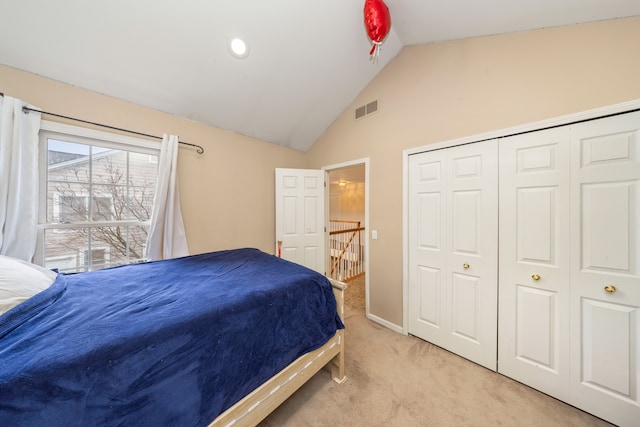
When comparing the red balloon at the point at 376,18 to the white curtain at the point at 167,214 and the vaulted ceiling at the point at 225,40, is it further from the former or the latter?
the white curtain at the point at 167,214

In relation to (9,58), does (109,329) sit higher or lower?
lower

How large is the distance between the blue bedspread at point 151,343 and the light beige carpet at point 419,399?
430mm

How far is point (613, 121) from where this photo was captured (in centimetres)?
137

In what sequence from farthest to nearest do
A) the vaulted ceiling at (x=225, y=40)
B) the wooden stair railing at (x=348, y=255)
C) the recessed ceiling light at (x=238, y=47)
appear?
the wooden stair railing at (x=348, y=255) < the recessed ceiling light at (x=238, y=47) < the vaulted ceiling at (x=225, y=40)

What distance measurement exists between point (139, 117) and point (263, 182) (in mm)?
1450

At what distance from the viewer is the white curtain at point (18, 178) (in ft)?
5.05

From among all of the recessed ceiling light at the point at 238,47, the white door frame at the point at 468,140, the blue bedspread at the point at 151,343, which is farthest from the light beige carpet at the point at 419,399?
the recessed ceiling light at the point at 238,47

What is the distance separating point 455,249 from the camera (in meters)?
2.03

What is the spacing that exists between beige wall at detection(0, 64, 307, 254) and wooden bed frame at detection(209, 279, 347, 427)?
1.67m

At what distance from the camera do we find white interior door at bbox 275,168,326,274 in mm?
3068

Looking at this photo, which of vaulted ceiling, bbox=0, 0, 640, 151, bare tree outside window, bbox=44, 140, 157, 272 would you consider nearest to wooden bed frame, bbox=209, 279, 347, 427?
bare tree outside window, bbox=44, 140, 157, 272

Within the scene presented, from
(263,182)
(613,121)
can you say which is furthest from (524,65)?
(263,182)

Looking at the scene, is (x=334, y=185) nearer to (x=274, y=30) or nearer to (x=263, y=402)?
(x=274, y=30)

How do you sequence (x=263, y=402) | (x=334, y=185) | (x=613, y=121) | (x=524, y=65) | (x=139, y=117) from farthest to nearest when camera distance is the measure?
1. (x=334, y=185)
2. (x=139, y=117)
3. (x=524, y=65)
4. (x=613, y=121)
5. (x=263, y=402)
